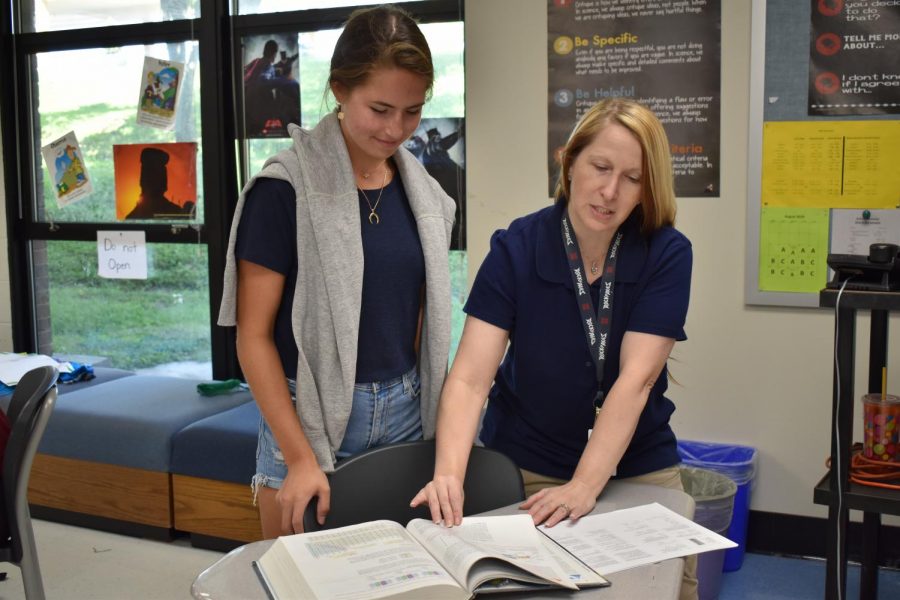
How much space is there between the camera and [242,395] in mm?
3490

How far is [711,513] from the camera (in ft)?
8.63

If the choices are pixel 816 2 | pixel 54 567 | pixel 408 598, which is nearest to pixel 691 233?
pixel 816 2

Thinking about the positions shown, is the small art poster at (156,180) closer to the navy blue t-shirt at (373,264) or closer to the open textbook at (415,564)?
the navy blue t-shirt at (373,264)

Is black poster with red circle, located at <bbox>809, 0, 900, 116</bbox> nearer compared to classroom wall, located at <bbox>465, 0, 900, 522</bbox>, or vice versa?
black poster with red circle, located at <bbox>809, 0, 900, 116</bbox>

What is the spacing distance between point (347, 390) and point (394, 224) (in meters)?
0.32

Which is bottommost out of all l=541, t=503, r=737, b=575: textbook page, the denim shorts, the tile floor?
the tile floor

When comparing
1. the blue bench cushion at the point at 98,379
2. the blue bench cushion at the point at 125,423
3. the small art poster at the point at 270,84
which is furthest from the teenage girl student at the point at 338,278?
the blue bench cushion at the point at 98,379

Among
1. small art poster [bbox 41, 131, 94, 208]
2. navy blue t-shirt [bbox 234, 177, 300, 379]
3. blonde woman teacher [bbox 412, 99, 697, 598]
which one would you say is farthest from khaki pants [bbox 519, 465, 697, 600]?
small art poster [bbox 41, 131, 94, 208]

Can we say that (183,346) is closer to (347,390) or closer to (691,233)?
(691,233)

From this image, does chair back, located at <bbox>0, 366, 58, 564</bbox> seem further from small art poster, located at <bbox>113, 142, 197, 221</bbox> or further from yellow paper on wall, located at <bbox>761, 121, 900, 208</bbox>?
yellow paper on wall, located at <bbox>761, 121, 900, 208</bbox>

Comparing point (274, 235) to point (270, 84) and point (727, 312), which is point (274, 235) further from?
point (270, 84)

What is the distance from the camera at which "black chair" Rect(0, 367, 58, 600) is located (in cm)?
204

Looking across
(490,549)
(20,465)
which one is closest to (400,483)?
(490,549)

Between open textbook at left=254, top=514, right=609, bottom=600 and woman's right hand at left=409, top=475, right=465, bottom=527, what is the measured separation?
42 mm
